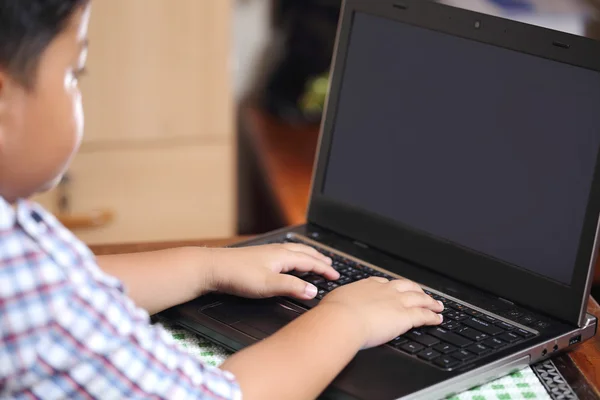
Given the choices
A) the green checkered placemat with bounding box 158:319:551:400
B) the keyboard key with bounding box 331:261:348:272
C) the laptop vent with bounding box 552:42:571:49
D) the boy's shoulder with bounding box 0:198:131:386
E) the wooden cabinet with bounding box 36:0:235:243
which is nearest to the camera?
the boy's shoulder with bounding box 0:198:131:386

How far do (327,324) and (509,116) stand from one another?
0.30 metres

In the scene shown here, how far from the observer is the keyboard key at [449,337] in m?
0.77

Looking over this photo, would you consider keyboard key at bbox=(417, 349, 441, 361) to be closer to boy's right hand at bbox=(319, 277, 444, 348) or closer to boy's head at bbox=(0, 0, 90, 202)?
boy's right hand at bbox=(319, 277, 444, 348)

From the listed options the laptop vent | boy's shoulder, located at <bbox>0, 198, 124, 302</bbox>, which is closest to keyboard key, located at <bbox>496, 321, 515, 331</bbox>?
the laptop vent

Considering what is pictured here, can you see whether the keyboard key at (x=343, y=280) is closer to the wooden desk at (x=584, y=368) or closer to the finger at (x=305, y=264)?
the finger at (x=305, y=264)

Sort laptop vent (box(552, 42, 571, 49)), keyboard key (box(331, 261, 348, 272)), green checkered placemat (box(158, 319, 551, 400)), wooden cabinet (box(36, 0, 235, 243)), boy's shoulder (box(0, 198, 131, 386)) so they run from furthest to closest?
wooden cabinet (box(36, 0, 235, 243)), keyboard key (box(331, 261, 348, 272)), laptop vent (box(552, 42, 571, 49)), green checkered placemat (box(158, 319, 551, 400)), boy's shoulder (box(0, 198, 131, 386))

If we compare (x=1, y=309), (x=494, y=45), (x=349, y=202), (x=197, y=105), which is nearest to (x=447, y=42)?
(x=494, y=45)

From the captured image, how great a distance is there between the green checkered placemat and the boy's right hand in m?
0.08

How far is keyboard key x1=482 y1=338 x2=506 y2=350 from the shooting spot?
2.51 ft

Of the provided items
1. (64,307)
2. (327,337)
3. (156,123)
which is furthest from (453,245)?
(156,123)

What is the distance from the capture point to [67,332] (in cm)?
59

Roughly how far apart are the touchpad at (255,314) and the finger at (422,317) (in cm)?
11

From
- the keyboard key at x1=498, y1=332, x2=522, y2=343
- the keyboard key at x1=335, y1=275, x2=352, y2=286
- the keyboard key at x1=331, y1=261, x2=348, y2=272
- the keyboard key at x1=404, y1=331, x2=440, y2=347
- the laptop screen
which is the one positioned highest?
the laptop screen

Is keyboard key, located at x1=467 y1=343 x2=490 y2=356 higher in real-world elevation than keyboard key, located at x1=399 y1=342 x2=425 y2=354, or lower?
higher
